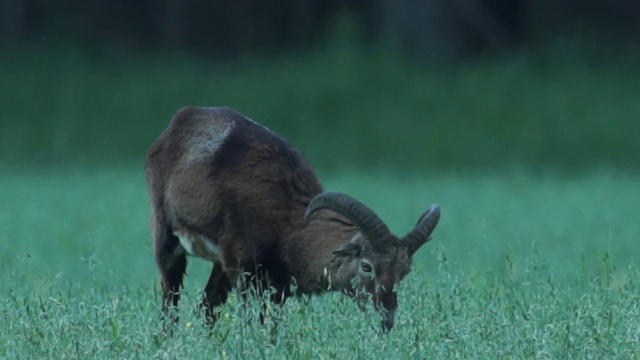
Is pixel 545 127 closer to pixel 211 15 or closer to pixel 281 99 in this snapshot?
pixel 281 99

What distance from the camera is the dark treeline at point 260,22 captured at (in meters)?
31.2

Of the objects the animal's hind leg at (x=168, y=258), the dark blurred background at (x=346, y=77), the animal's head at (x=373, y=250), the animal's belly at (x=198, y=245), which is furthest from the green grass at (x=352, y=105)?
the animal's head at (x=373, y=250)

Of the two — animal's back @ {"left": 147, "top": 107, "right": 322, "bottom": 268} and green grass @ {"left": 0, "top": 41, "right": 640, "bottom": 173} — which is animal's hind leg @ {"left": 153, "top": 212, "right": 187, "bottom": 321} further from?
green grass @ {"left": 0, "top": 41, "right": 640, "bottom": 173}

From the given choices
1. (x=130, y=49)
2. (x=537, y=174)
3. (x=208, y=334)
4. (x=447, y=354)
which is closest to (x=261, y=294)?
(x=208, y=334)

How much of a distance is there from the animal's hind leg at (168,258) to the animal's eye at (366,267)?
60.2 inches

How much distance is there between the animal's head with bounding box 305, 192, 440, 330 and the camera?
9.91 meters

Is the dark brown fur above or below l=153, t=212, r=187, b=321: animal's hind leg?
above

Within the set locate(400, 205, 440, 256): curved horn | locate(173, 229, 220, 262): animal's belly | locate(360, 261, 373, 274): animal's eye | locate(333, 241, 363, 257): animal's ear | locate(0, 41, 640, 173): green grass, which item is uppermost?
locate(400, 205, 440, 256): curved horn

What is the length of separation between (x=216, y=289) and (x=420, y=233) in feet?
5.70

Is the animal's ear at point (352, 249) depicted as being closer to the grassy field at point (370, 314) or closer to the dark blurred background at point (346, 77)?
the grassy field at point (370, 314)

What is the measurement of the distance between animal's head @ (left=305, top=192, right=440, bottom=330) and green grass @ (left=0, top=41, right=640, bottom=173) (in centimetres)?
1519

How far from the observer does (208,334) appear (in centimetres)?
908

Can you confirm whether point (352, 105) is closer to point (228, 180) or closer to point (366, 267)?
point (228, 180)

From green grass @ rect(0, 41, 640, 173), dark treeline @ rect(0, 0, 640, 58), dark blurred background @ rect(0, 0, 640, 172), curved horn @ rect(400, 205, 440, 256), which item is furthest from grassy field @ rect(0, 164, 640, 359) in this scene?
dark treeline @ rect(0, 0, 640, 58)
